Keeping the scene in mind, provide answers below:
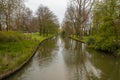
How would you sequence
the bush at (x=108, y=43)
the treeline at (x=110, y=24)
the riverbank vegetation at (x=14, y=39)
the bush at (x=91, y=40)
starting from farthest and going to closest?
the bush at (x=91, y=40)
the bush at (x=108, y=43)
the treeline at (x=110, y=24)
the riverbank vegetation at (x=14, y=39)

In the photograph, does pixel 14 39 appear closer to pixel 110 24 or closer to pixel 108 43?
pixel 108 43

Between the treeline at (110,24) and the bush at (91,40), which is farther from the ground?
the treeline at (110,24)

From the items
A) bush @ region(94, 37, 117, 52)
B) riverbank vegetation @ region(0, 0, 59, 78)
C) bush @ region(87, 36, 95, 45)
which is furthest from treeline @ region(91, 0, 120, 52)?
riverbank vegetation @ region(0, 0, 59, 78)

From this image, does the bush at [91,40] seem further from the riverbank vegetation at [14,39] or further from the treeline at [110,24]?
the riverbank vegetation at [14,39]

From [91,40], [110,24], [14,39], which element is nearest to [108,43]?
[110,24]

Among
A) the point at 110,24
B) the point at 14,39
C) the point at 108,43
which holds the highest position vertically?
the point at 110,24

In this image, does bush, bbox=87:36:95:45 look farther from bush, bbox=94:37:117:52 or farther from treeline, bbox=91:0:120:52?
treeline, bbox=91:0:120:52

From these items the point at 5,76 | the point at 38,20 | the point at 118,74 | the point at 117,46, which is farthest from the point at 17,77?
the point at 38,20

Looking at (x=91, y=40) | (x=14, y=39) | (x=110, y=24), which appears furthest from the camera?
(x=91, y=40)

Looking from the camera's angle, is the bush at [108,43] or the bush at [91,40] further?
the bush at [91,40]

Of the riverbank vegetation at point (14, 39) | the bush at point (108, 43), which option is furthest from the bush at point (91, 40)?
the riverbank vegetation at point (14, 39)

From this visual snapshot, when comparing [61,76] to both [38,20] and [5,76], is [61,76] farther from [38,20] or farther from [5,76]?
[38,20]

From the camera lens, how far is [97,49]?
96.8 feet

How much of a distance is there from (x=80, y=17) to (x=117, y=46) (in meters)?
24.0
